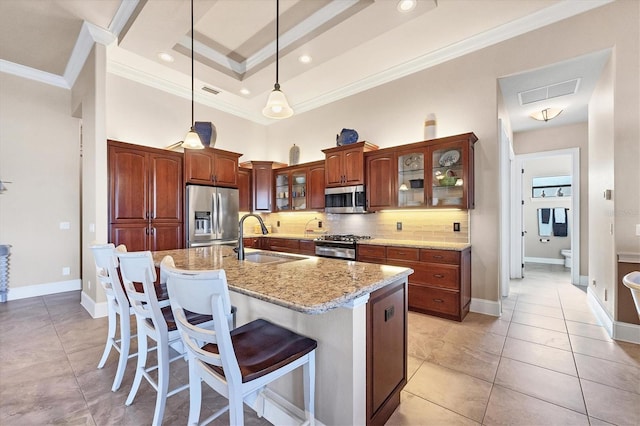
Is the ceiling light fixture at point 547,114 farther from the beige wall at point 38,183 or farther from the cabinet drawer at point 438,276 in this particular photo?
the beige wall at point 38,183

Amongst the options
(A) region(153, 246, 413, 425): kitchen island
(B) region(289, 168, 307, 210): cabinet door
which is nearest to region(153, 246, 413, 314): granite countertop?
(A) region(153, 246, 413, 425): kitchen island

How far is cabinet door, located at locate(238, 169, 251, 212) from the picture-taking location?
5.29 metres

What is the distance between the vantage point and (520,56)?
3250 mm

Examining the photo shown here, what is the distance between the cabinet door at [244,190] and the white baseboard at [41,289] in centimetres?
304

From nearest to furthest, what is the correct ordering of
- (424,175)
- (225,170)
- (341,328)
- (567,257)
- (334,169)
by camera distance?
(341,328) → (424,175) → (334,169) → (225,170) → (567,257)

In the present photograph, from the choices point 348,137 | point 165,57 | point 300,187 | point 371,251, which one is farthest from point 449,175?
point 165,57

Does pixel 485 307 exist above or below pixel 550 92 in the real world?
below

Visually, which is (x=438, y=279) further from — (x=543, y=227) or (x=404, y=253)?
(x=543, y=227)

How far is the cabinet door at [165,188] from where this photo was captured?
399 cm

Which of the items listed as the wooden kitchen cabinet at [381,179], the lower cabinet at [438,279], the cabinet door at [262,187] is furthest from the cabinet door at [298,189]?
the lower cabinet at [438,279]

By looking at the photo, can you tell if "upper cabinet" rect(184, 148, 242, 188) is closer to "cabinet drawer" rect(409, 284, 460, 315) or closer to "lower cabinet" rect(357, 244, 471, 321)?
"lower cabinet" rect(357, 244, 471, 321)

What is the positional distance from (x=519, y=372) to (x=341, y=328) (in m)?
1.82

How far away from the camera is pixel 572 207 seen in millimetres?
4938

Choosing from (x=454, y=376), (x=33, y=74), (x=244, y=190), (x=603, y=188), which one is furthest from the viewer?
(x=244, y=190)
